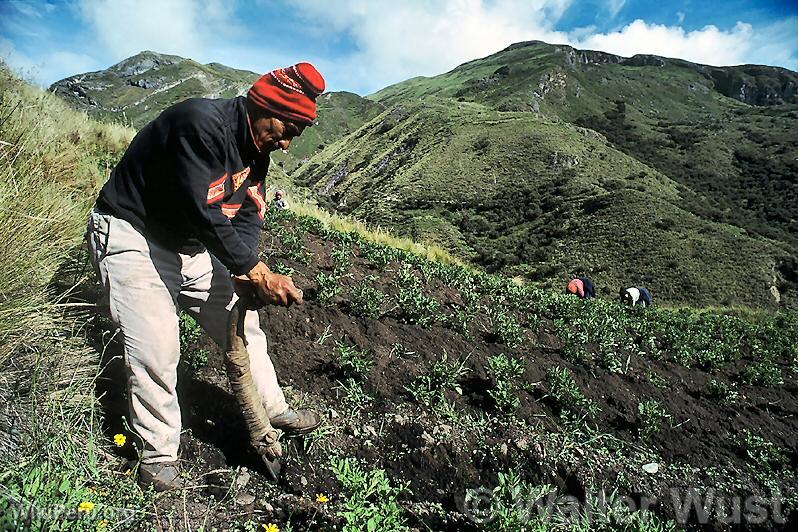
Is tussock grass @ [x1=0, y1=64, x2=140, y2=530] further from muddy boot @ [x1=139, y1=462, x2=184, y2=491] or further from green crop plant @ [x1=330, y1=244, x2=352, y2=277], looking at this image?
green crop plant @ [x1=330, y1=244, x2=352, y2=277]

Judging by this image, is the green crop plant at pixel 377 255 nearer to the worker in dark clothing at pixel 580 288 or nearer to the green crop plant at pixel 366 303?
the green crop plant at pixel 366 303

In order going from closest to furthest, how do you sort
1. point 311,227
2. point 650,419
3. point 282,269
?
point 650,419 → point 282,269 → point 311,227

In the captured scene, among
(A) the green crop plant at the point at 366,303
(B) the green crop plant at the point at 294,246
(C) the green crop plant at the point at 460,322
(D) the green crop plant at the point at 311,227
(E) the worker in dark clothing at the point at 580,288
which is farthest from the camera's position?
(E) the worker in dark clothing at the point at 580,288

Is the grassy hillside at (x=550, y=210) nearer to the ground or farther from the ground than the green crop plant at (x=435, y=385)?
farther from the ground

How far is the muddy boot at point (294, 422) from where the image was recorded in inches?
111

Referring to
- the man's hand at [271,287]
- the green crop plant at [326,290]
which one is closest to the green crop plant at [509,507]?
the man's hand at [271,287]

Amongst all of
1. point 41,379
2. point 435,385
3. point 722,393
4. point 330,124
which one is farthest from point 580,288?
point 330,124

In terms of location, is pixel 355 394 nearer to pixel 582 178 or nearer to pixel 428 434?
pixel 428 434

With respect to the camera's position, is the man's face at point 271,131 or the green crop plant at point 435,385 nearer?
the man's face at point 271,131

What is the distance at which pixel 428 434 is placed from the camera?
3.09 m

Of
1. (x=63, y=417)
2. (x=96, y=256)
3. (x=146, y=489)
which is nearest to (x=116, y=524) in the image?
(x=146, y=489)

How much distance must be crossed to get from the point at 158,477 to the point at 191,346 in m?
1.23

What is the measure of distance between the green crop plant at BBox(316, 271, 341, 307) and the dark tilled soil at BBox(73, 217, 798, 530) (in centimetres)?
8

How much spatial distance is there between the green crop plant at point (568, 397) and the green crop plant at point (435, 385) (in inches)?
30.8
